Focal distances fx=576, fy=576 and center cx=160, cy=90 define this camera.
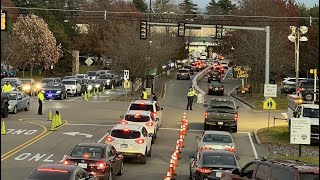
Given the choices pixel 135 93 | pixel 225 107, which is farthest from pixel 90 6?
pixel 225 107

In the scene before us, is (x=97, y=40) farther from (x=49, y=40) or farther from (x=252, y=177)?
(x=252, y=177)

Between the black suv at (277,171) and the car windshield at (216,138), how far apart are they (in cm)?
812

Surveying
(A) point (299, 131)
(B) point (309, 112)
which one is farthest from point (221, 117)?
(A) point (299, 131)

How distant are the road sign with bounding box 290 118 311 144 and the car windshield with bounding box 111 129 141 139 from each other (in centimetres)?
535

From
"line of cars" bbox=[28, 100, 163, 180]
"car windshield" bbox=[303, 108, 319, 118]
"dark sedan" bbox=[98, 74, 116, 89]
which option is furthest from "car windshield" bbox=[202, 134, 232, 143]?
"dark sedan" bbox=[98, 74, 116, 89]

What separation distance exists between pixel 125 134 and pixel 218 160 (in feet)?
15.7

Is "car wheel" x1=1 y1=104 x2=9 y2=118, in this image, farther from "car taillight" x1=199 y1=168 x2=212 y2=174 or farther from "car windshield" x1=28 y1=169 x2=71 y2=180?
"car windshield" x1=28 y1=169 x2=71 y2=180

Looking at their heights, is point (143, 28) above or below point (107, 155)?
above

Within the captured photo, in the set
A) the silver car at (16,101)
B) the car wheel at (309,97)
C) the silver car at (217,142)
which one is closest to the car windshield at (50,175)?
the silver car at (217,142)

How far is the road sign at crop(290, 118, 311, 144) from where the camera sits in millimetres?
19047

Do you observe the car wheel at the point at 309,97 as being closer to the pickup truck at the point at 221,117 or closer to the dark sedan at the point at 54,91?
the pickup truck at the point at 221,117

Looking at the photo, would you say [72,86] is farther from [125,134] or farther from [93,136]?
[125,134]

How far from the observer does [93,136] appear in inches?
1105

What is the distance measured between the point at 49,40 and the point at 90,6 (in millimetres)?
45206
